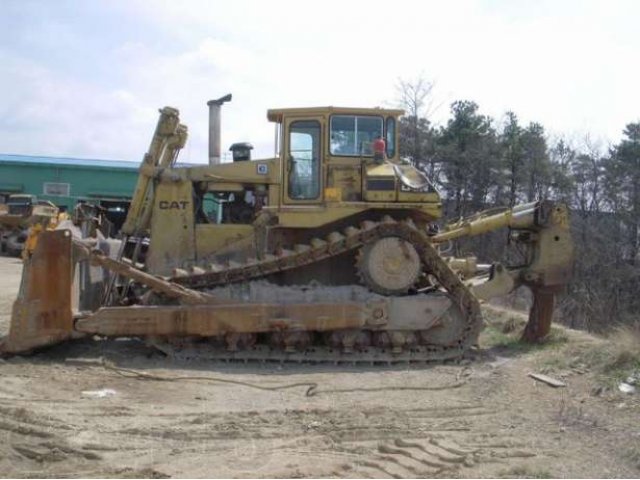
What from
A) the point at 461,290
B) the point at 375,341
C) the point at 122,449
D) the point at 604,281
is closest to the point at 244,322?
the point at 375,341

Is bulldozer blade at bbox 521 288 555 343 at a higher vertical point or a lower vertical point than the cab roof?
lower

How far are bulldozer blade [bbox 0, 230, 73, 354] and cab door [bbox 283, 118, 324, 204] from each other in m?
3.03

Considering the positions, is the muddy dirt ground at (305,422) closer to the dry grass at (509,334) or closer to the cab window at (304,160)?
the dry grass at (509,334)

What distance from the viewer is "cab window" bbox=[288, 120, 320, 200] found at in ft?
33.0

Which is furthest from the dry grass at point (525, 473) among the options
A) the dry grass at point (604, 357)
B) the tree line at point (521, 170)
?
the tree line at point (521, 170)

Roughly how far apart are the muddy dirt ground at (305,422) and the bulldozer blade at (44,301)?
10.7 inches

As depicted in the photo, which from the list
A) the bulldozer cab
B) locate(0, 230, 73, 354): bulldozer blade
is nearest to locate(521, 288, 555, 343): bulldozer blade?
the bulldozer cab

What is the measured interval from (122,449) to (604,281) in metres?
27.2

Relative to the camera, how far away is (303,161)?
10.1 meters

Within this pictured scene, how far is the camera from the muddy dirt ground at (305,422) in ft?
17.0

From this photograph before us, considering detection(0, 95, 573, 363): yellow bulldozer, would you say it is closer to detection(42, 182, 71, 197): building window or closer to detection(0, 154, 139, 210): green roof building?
detection(0, 154, 139, 210): green roof building

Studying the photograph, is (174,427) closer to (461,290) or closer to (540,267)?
(461,290)

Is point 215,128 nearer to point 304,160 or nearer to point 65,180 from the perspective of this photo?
point 304,160

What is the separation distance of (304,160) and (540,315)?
4.06 metres
